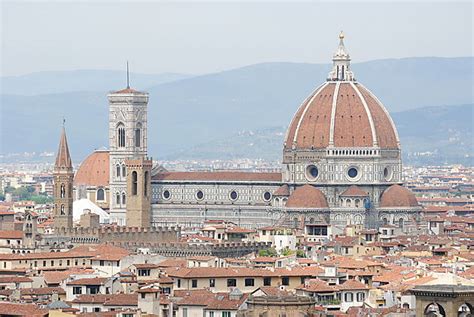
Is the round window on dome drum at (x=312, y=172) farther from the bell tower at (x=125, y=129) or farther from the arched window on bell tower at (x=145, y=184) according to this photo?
the bell tower at (x=125, y=129)

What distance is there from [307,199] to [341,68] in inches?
620

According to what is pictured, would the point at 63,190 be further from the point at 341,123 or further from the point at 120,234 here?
the point at 341,123

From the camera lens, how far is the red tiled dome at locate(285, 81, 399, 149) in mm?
152875

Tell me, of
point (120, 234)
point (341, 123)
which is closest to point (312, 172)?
point (341, 123)

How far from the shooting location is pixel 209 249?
109188 millimetres

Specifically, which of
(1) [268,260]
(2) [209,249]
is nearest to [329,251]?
(2) [209,249]

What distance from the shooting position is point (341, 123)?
153m

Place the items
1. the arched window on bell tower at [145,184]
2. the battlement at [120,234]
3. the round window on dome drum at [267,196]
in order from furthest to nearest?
1. the round window on dome drum at [267,196]
2. the arched window on bell tower at [145,184]
3. the battlement at [120,234]

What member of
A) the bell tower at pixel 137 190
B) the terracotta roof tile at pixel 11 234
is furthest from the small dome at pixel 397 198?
the terracotta roof tile at pixel 11 234

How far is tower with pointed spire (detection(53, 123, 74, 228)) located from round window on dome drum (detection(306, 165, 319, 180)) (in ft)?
63.7

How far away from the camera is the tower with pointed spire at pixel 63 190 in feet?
438

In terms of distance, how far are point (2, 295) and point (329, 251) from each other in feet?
131

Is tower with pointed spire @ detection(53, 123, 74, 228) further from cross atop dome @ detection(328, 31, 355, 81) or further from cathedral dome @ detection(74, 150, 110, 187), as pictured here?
cathedral dome @ detection(74, 150, 110, 187)

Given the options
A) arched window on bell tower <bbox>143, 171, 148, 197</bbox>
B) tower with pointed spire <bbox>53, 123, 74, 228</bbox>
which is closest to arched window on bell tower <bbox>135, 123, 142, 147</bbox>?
arched window on bell tower <bbox>143, 171, 148, 197</bbox>
